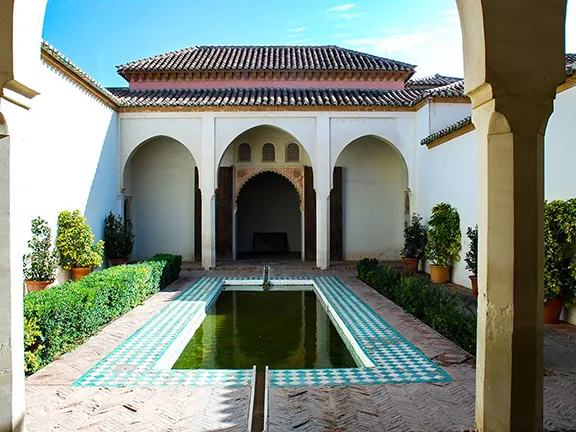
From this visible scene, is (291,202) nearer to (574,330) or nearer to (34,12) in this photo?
(574,330)

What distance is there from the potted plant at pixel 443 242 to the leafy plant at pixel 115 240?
8.40 m

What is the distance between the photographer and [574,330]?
7375mm

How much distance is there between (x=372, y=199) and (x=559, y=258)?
33.3ft

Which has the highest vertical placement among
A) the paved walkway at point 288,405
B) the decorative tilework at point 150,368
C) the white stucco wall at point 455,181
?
the white stucco wall at point 455,181

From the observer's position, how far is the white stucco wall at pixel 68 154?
32.9ft

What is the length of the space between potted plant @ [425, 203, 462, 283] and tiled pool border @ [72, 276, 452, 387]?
3.81 meters

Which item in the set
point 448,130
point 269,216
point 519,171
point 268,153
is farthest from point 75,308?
point 269,216

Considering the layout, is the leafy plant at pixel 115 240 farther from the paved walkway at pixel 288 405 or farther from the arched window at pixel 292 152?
the paved walkway at pixel 288 405

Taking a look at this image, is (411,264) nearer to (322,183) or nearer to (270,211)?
(322,183)

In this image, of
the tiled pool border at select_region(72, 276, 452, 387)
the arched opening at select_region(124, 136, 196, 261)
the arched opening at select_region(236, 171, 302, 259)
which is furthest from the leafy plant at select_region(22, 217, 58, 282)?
the arched opening at select_region(236, 171, 302, 259)

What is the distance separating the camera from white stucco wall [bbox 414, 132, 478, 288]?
36.9ft

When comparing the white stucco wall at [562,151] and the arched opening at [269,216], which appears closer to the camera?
the white stucco wall at [562,151]

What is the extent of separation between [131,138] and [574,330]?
12784 millimetres

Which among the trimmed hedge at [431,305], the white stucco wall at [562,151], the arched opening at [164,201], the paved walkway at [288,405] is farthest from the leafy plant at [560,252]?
the arched opening at [164,201]
